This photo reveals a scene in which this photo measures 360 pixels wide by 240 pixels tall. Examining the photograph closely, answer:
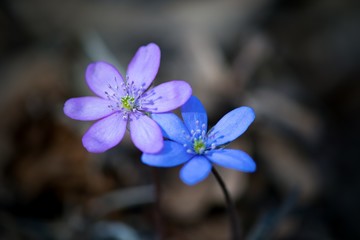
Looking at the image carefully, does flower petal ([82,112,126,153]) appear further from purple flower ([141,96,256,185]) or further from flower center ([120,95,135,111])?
purple flower ([141,96,256,185])

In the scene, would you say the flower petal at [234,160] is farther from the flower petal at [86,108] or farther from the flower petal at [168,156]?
the flower petal at [86,108]

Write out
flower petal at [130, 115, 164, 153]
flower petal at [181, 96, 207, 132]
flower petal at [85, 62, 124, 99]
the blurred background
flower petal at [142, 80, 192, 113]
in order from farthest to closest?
the blurred background < flower petal at [85, 62, 124, 99] < flower petal at [181, 96, 207, 132] < flower petal at [142, 80, 192, 113] < flower petal at [130, 115, 164, 153]

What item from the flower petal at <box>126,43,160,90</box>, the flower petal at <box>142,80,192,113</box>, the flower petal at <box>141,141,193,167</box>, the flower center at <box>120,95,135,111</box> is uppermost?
the flower petal at <box>126,43,160,90</box>

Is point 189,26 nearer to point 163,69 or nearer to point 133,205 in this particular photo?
point 163,69

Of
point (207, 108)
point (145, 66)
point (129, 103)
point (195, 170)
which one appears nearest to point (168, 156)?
point (195, 170)

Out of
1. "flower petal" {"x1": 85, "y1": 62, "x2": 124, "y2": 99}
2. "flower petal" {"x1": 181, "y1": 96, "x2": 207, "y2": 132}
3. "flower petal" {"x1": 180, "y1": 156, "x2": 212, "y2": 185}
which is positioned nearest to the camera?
"flower petal" {"x1": 180, "y1": 156, "x2": 212, "y2": 185}

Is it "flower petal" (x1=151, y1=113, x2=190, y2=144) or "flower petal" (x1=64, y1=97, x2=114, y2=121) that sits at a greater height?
"flower petal" (x1=64, y1=97, x2=114, y2=121)

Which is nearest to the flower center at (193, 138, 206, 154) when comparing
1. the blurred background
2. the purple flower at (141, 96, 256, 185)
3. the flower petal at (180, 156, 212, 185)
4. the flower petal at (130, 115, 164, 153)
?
the purple flower at (141, 96, 256, 185)
